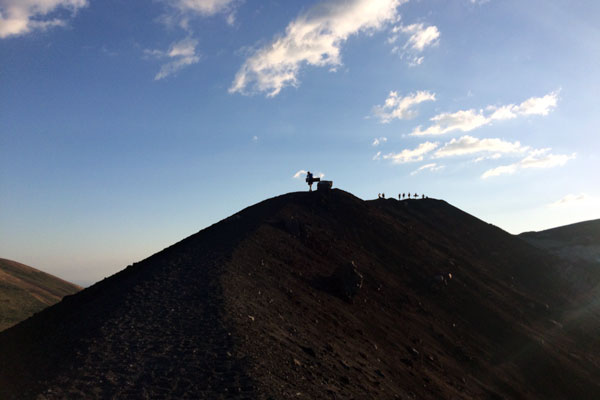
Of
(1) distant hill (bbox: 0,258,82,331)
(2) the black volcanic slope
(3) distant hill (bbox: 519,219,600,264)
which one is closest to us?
(2) the black volcanic slope

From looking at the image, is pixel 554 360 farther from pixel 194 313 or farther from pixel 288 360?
pixel 194 313

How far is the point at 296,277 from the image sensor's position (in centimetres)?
2712

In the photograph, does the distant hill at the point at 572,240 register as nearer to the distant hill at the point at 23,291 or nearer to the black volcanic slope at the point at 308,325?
the black volcanic slope at the point at 308,325

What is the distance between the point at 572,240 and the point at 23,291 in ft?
420

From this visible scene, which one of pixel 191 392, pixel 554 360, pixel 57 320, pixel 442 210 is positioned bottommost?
pixel 554 360

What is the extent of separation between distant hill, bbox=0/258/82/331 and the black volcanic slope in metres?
63.5

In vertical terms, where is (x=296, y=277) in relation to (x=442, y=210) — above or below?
below

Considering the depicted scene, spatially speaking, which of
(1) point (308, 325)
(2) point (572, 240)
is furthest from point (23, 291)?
(2) point (572, 240)

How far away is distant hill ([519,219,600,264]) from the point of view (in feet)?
225

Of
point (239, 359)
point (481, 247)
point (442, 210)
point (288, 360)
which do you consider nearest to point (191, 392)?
point (239, 359)

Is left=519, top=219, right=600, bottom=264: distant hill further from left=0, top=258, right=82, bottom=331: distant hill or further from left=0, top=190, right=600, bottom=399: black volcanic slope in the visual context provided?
left=0, top=258, right=82, bottom=331: distant hill

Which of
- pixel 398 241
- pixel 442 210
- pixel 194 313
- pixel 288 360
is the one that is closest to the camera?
pixel 288 360

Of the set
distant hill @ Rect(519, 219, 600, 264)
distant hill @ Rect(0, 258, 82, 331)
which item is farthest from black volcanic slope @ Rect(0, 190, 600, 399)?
distant hill @ Rect(0, 258, 82, 331)

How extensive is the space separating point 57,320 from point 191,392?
41.2 ft
